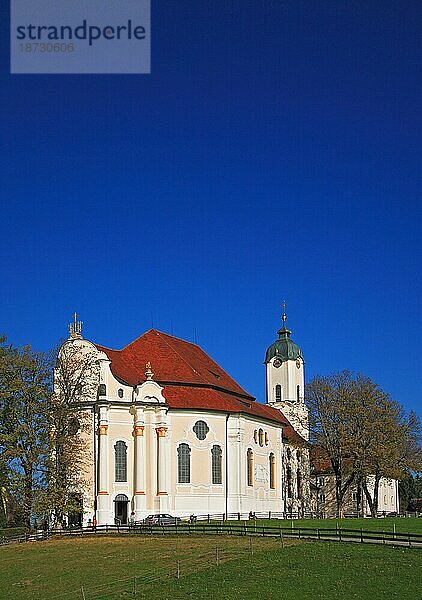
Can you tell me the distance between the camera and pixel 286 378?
3878 inches

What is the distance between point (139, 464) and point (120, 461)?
1482mm

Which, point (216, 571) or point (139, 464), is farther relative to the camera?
point (139, 464)

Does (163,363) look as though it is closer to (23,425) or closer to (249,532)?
(23,425)

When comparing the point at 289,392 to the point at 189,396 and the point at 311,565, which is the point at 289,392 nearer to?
the point at 189,396

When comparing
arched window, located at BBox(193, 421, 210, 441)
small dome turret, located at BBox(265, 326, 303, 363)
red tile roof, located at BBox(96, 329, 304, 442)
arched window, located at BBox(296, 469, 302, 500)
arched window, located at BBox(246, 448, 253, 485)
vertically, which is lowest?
arched window, located at BBox(296, 469, 302, 500)

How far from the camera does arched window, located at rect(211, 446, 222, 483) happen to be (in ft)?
229

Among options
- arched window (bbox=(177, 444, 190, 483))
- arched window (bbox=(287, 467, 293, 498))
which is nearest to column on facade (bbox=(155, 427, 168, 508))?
arched window (bbox=(177, 444, 190, 483))

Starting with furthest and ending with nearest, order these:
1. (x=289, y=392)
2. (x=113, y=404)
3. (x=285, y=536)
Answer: (x=289, y=392), (x=113, y=404), (x=285, y=536)

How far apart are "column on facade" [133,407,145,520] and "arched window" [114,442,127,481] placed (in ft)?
2.86

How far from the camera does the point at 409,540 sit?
1679 inches

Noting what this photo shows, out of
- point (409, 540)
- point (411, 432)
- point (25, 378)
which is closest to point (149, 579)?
point (409, 540)

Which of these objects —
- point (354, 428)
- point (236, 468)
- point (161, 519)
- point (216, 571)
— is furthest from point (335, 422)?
point (216, 571)

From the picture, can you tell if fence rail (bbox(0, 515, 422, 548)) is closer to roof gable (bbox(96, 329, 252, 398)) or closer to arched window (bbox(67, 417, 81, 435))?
arched window (bbox(67, 417, 81, 435))

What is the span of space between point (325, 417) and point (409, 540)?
36.6 m
